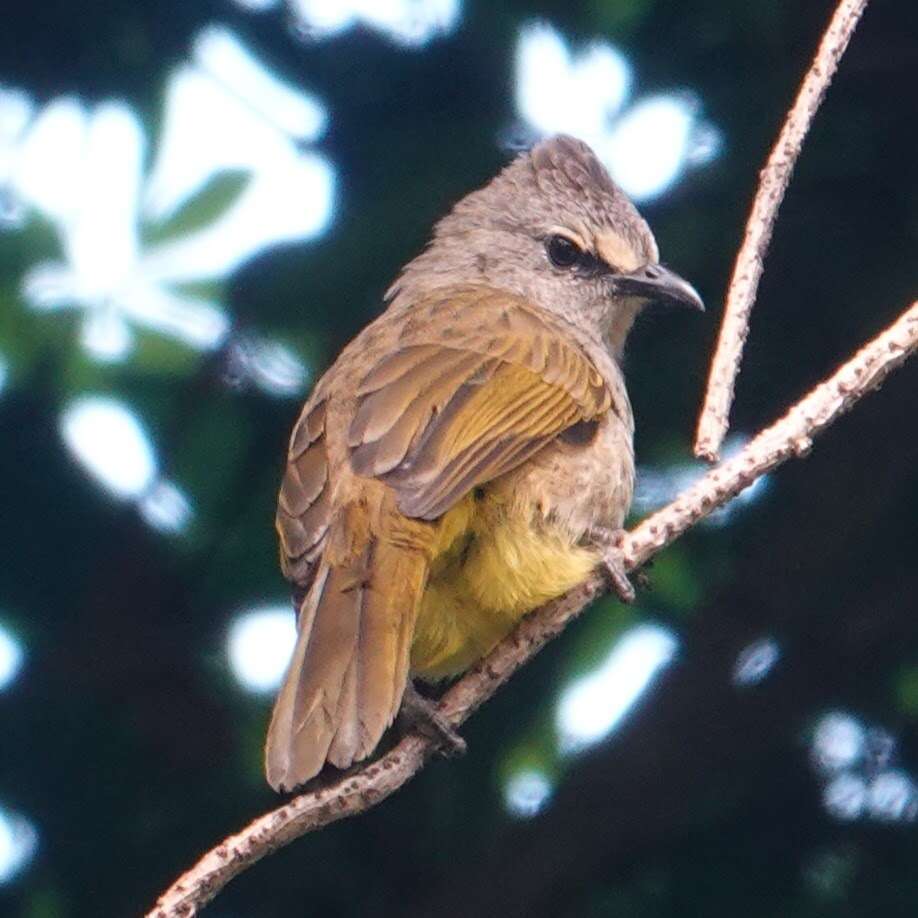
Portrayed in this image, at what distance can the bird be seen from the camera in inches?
144

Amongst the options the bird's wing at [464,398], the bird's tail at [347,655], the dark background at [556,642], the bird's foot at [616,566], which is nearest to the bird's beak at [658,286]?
the dark background at [556,642]

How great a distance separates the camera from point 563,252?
5391mm

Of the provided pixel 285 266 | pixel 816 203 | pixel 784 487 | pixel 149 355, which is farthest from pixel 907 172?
pixel 149 355

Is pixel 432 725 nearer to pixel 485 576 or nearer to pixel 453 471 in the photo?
pixel 485 576

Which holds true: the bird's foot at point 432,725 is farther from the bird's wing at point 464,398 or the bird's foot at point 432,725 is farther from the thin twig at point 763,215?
the thin twig at point 763,215

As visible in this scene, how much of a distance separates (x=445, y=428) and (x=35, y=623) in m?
1.29

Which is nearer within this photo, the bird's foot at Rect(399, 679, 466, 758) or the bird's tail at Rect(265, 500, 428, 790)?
the bird's tail at Rect(265, 500, 428, 790)

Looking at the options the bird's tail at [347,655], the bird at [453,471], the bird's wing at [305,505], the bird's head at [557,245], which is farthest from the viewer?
the bird's head at [557,245]

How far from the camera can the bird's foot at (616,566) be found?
4.04m

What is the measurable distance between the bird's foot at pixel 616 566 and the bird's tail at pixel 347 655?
40 centimetres

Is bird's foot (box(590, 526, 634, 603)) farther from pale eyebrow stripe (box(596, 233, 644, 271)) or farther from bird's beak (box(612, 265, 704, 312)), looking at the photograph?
pale eyebrow stripe (box(596, 233, 644, 271))

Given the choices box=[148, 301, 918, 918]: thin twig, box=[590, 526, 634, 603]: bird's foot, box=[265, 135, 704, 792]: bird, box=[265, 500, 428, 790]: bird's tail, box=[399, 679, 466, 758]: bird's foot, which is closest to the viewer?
box=[148, 301, 918, 918]: thin twig

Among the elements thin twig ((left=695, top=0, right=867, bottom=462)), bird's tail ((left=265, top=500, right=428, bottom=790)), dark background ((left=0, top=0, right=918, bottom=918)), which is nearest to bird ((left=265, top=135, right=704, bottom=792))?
bird's tail ((left=265, top=500, right=428, bottom=790))

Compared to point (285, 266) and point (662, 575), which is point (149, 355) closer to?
point (285, 266)
